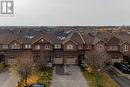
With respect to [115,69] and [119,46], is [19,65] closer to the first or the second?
[115,69]

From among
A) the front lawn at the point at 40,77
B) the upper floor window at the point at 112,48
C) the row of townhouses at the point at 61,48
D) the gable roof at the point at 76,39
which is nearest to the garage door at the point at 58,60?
the row of townhouses at the point at 61,48

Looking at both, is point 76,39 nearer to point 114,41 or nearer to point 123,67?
point 114,41

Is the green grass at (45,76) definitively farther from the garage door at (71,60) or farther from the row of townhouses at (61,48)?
the garage door at (71,60)

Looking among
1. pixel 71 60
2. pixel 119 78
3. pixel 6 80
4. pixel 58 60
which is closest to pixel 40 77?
pixel 6 80

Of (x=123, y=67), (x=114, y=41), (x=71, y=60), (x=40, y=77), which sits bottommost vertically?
(x=40, y=77)

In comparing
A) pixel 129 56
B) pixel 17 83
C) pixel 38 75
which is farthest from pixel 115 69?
pixel 17 83

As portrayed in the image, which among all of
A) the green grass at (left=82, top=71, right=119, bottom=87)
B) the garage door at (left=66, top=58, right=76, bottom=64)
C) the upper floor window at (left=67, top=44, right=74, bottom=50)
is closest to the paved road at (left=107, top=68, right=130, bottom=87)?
the green grass at (left=82, top=71, right=119, bottom=87)
